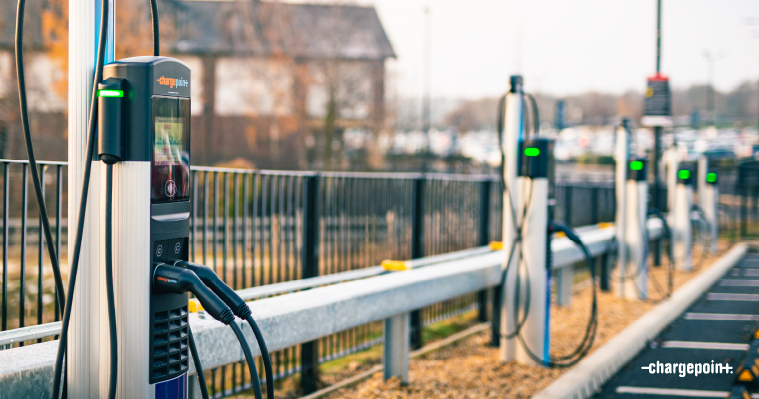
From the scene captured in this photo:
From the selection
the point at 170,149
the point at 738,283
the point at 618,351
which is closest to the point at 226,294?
the point at 170,149

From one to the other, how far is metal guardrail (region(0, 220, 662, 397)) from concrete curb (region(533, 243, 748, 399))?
103 cm

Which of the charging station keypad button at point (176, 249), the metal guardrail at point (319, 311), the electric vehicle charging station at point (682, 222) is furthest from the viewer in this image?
the electric vehicle charging station at point (682, 222)

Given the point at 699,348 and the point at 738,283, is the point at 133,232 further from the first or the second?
the point at 738,283

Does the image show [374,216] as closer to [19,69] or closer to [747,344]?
[747,344]

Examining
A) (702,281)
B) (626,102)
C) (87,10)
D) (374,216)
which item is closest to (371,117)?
(702,281)

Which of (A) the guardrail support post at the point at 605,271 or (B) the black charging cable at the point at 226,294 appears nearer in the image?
(B) the black charging cable at the point at 226,294

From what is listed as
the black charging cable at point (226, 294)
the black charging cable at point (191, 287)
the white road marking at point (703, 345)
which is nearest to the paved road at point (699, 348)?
the white road marking at point (703, 345)

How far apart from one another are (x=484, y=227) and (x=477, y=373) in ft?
9.69

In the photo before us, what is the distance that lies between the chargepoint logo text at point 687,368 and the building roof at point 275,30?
26253mm

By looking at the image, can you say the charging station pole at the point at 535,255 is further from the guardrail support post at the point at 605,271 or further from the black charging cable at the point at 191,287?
the guardrail support post at the point at 605,271

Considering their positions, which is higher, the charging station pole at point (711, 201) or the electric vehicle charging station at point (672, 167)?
the electric vehicle charging station at point (672, 167)

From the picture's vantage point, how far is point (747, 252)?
1433 centimetres

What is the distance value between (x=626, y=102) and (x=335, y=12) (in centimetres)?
7916

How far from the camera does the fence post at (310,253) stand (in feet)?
17.5
